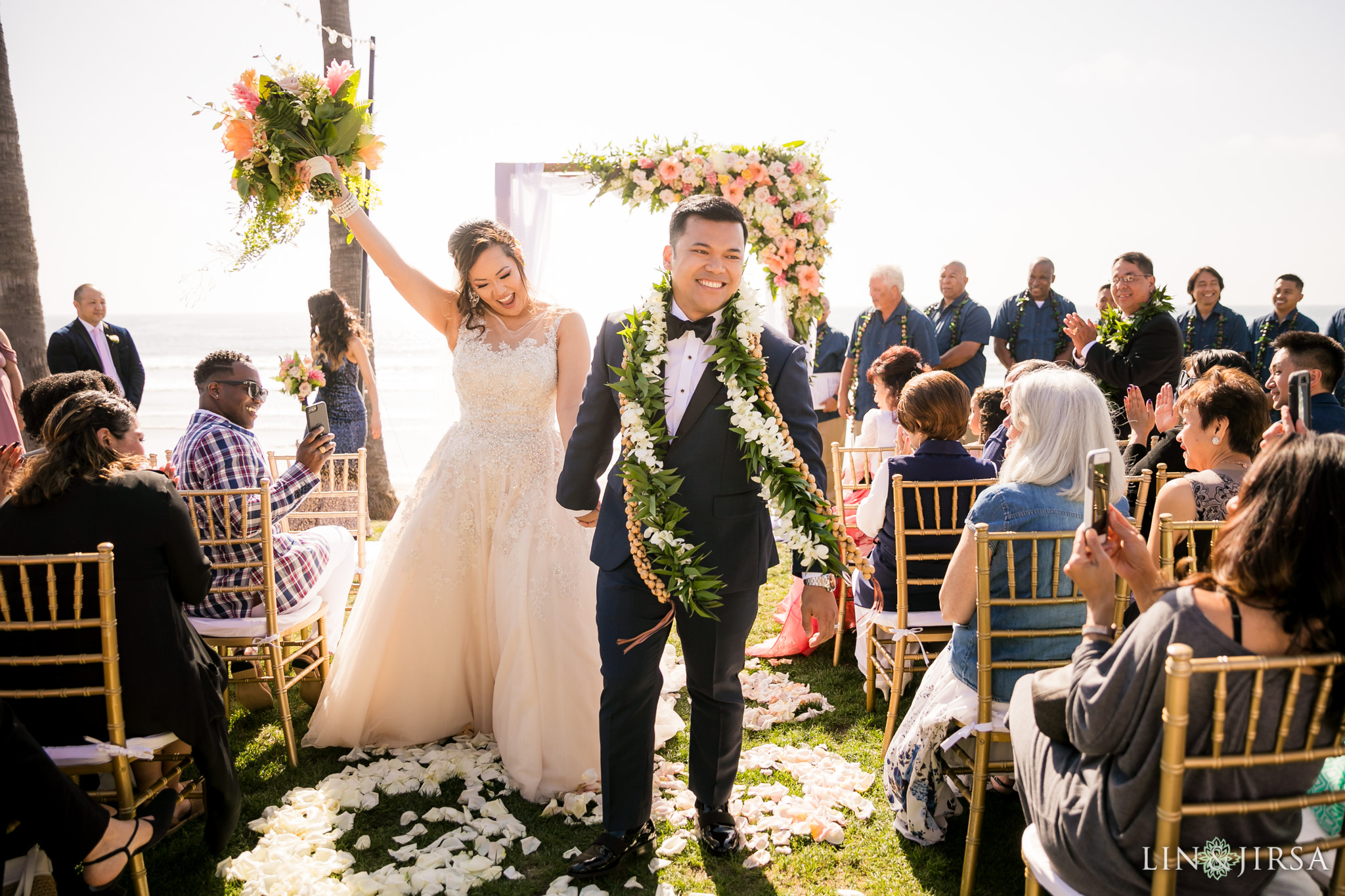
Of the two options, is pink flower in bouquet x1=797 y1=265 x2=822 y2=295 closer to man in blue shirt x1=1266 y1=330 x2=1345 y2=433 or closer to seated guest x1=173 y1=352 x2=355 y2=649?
man in blue shirt x1=1266 y1=330 x2=1345 y2=433

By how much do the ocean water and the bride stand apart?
26 centimetres

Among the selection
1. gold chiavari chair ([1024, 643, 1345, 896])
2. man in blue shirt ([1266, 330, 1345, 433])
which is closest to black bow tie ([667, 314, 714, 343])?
gold chiavari chair ([1024, 643, 1345, 896])

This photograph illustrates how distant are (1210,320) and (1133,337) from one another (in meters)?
3.44

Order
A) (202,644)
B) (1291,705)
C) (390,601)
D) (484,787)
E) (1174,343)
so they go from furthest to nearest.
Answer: (1174,343), (390,601), (484,787), (202,644), (1291,705)

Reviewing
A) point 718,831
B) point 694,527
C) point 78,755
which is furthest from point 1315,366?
point 78,755

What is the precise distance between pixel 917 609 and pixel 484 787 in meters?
2.13

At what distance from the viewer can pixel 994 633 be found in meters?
2.62

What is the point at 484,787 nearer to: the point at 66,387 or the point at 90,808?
the point at 90,808

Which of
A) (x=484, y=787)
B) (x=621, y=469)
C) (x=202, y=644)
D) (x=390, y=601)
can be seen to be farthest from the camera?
(x=390, y=601)

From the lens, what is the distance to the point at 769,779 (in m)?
3.54

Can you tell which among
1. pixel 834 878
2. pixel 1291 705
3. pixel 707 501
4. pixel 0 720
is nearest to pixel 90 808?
pixel 0 720

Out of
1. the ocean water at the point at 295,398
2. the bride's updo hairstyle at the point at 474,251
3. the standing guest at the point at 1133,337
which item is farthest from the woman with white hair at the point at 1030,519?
the standing guest at the point at 1133,337

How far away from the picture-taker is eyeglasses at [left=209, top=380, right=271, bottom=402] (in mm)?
3764

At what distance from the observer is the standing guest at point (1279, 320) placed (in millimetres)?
8133
